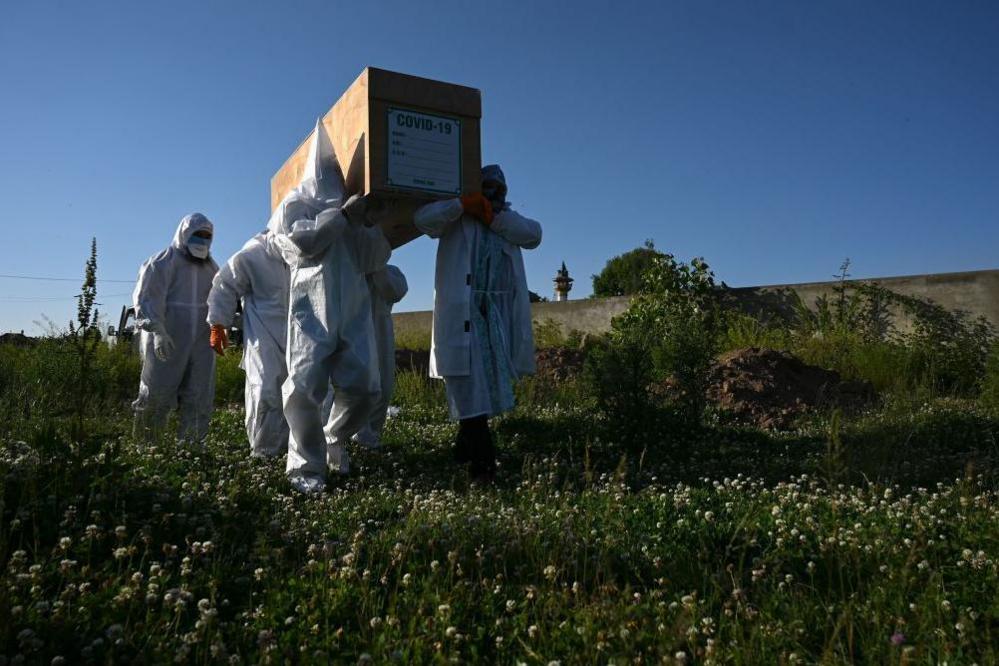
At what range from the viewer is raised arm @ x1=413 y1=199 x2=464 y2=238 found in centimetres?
471

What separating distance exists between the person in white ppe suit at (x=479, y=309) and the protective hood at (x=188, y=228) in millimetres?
3161

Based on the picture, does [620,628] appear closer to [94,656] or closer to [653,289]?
[94,656]

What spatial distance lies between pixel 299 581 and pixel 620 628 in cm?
125

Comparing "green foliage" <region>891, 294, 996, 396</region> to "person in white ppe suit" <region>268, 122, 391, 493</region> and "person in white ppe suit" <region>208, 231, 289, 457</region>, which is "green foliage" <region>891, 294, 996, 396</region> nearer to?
"person in white ppe suit" <region>268, 122, 391, 493</region>

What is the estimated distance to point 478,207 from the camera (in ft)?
16.0

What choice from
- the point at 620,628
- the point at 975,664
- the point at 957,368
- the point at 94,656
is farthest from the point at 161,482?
the point at 957,368

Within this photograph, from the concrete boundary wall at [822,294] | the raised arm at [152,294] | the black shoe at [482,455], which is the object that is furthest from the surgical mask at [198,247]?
the concrete boundary wall at [822,294]

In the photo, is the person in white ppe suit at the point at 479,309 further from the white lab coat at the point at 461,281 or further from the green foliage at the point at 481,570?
the green foliage at the point at 481,570

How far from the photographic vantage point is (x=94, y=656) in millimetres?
2285

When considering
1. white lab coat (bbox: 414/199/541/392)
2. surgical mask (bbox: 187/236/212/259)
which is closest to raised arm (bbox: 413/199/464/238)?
white lab coat (bbox: 414/199/541/392)

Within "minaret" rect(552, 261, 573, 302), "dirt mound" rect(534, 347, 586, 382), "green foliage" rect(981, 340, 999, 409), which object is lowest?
"green foliage" rect(981, 340, 999, 409)

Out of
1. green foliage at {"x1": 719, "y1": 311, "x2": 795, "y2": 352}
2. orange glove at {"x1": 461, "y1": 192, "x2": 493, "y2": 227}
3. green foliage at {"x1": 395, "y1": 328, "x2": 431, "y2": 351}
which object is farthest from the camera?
green foliage at {"x1": 395, "y1": 328, "x2": 431, "y2": 351}

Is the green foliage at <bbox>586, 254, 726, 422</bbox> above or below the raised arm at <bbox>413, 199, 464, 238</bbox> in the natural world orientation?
below

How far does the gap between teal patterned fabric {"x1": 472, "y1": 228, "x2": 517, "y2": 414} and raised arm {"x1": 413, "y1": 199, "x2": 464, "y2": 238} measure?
361 mm
